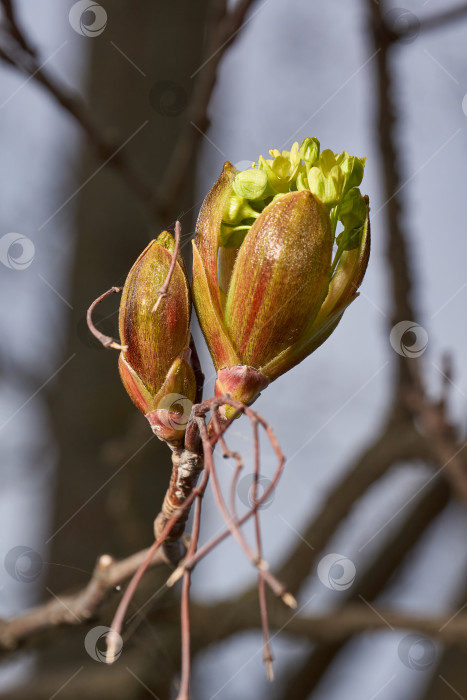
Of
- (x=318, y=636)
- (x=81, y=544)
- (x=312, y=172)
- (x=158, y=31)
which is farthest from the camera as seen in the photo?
(x=158, y=31)

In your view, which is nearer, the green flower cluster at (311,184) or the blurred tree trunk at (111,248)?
the green flower cluster at (311,184)

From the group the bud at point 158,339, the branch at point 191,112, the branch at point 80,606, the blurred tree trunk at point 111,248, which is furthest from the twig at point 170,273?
the blurred tree trunk at point 111,248

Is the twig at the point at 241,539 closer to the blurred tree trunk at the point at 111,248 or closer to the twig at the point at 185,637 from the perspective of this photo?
the twig at the point at 185,637

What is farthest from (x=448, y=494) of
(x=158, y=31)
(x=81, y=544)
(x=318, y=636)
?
(x=158, y=31)

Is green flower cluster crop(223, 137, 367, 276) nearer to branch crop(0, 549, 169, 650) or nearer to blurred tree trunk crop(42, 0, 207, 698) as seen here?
branch crop(0, 549, 169, 650)

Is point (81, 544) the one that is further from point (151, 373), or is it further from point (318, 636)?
point (151, 373)

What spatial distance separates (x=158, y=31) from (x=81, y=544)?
630mm

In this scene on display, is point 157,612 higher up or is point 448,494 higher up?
point 157,612

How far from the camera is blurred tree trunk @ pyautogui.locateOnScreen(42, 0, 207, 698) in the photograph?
792 millimetres

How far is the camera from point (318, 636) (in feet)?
2.14

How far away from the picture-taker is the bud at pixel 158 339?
249mm

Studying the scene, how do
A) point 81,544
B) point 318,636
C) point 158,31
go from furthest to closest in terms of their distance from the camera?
point 158,31 → point 81,544 → point 318,636

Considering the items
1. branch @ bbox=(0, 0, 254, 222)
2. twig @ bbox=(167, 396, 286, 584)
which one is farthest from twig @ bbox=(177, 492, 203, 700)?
branch @ bbox=(0, 0, 254, 222)

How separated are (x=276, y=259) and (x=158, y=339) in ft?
0.16
